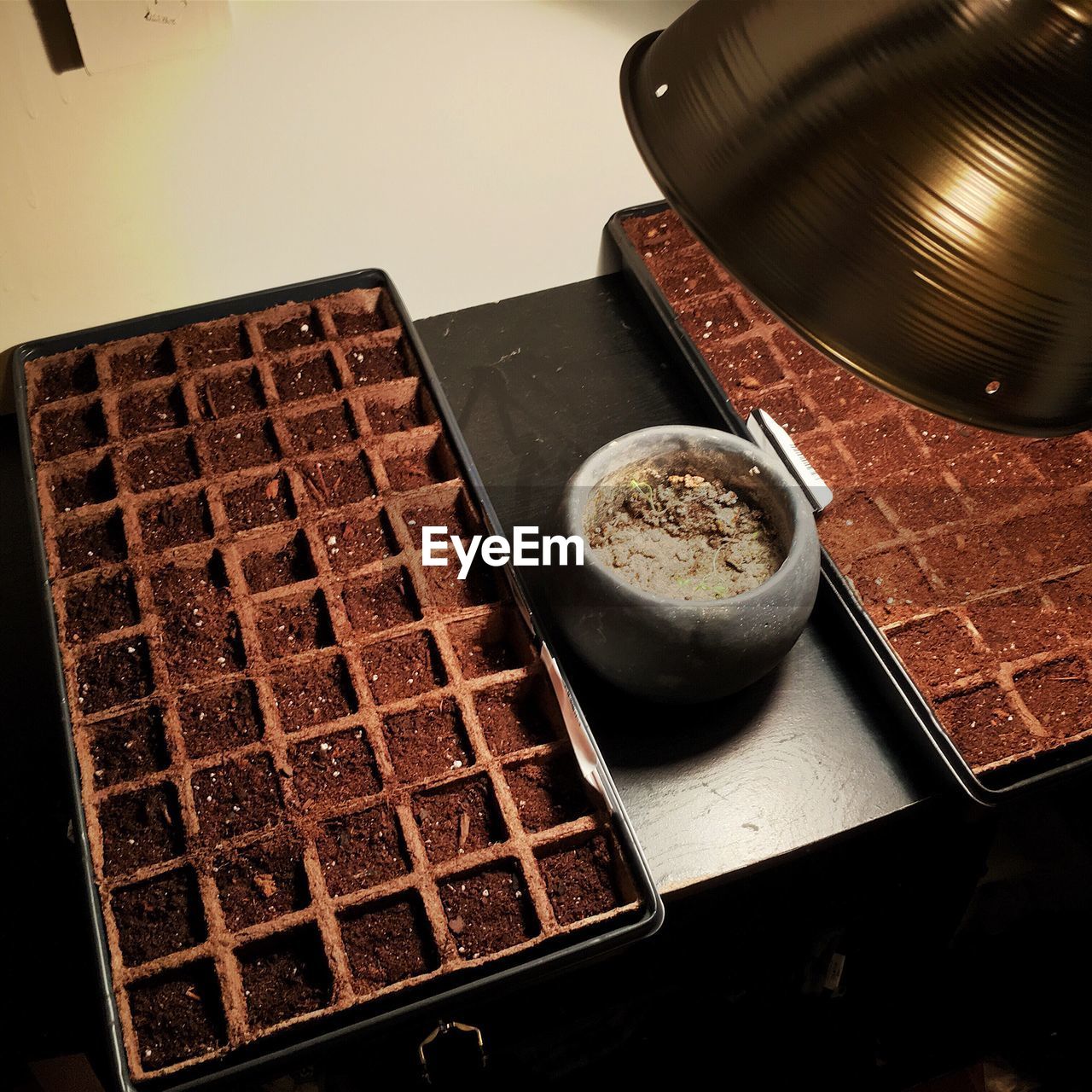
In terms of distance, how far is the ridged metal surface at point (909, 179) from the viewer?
43 centimetres

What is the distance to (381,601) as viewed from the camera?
1374 millimetres

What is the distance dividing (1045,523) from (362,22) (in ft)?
4.07

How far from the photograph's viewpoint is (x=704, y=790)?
1.24 m

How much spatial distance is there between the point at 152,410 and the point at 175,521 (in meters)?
0.22

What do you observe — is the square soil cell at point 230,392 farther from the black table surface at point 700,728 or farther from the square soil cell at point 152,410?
the black table surface at point 700,728

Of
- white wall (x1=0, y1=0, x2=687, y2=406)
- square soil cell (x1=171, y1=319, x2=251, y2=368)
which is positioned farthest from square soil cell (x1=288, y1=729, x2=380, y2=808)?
white wall (x1=0, y1=0, x2=687, y2=406)

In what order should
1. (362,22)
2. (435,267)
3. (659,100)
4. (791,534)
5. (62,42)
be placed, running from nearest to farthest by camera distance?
(659,100), (791,534), (62,42), (362,22), (435,267)

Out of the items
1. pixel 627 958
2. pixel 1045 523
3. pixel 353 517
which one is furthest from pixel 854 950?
pixel 353 517

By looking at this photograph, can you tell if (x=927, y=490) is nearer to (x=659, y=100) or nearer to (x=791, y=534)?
(x=791, y=534)

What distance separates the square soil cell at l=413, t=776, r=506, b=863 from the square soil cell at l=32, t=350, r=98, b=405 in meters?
0.87

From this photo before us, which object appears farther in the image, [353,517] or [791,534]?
[353,517]

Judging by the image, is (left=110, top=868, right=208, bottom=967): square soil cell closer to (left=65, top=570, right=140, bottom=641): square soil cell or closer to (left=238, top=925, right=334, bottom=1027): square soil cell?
(left=238, top=925, right=334, bottom=1027): square soil cell

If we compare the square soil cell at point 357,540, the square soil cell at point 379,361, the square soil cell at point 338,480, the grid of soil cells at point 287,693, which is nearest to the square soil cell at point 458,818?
the grid of soil cells at point 287,693

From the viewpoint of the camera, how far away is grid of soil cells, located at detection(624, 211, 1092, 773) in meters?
1.27
